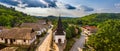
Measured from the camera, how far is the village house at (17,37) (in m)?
41.2

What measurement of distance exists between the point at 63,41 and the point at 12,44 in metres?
8.58

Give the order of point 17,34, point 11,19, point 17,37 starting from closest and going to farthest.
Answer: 1. point 17,37
2. point 17,34
3. point 11,19

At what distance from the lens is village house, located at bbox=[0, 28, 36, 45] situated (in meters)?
41.2

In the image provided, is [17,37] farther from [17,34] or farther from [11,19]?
[11,19]

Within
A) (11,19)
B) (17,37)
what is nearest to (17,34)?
(17,37)

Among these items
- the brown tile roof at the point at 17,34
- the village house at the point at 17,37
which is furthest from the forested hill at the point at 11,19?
the village house at the point at 17,37

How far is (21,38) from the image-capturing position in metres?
41.1

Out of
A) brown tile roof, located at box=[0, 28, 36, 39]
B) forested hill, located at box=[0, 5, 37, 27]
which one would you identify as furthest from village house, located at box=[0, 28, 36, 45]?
forested hill, located at box=[0, 5, 37, 27]

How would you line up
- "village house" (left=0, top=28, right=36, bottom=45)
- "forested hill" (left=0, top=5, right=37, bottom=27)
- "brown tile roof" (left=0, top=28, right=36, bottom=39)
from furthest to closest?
"forested hill" (left=0, top=5, right=37, bottom=27)
"brown tile roof" (left=0, top=28, right=36, bottom=39)
"village house" (left=0, top=28, right=36, bottom=45)

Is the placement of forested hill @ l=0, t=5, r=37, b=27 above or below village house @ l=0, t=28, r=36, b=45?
below

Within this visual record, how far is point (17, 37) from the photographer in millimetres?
41406

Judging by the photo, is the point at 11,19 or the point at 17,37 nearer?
the point at 17,37

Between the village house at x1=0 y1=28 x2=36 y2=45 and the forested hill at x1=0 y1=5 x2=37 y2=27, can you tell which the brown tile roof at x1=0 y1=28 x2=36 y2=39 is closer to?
the village house at x1=0 y1=28 x2=36 y2=45

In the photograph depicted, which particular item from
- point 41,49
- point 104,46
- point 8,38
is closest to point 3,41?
point 8,38
